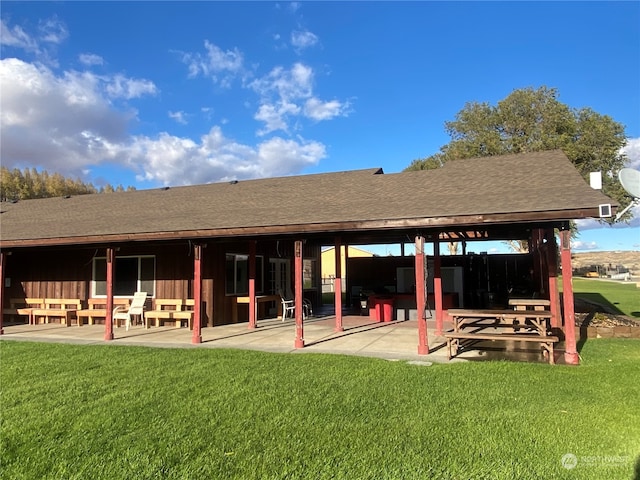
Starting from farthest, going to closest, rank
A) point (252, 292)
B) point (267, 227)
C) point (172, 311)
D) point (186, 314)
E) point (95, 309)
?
point (95, 309)
point (252, 292)
point (172, 311)
point (186, 314)
point (267, 227)

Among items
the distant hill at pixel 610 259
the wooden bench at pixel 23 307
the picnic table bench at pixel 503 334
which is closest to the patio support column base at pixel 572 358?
the picnic table bench at pixel 503 334

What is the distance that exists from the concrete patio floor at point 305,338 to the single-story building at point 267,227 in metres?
0.44

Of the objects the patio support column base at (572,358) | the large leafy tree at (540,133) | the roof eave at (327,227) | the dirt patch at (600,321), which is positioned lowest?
the patio support column base at (572,358)

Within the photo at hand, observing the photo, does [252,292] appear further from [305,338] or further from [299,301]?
[299,301]

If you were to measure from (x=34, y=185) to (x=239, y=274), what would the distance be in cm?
4371

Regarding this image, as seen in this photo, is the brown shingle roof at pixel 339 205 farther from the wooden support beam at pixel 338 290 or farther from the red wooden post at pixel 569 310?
the wooden support beam at pixel 338 290

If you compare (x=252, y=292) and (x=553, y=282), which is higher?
(x=553, y=282)

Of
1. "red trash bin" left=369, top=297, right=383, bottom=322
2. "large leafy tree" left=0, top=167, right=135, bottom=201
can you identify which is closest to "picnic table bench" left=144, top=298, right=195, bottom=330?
"red trash bin" left=369, top=297, right=383, bottom=322

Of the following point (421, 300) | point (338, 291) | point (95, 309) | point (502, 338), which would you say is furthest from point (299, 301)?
point (95, 309)

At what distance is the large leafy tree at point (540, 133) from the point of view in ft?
89.1

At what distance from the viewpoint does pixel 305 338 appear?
9930 millimetres

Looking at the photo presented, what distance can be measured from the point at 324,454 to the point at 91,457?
6.36 ft

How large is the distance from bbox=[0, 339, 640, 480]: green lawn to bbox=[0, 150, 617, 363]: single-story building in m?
1.95

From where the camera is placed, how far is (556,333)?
355 inches
